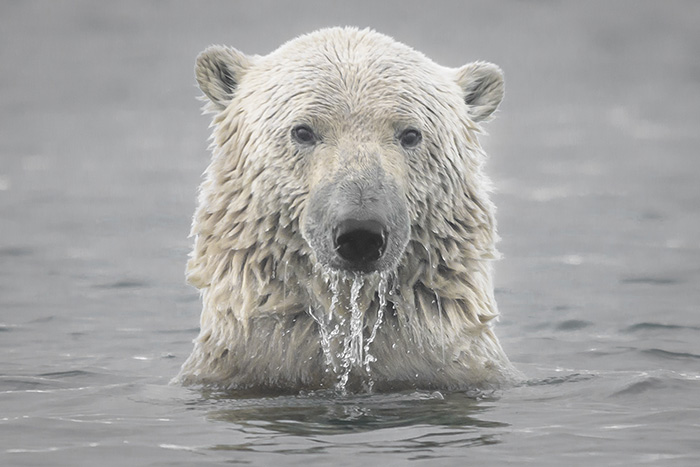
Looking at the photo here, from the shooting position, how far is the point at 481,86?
8.90 m

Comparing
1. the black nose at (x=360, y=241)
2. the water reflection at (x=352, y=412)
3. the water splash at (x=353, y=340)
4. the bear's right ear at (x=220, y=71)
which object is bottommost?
the water reflection at (x=352, y=412)

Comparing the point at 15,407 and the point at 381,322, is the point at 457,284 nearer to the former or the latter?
the point at 381,322

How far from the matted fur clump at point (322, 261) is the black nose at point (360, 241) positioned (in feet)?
0.85

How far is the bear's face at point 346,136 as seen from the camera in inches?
296

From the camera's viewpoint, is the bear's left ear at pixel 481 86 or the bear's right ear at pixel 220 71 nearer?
the bear's right ear at pixel 220 71

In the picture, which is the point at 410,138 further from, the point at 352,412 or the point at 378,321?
the point at 352,412

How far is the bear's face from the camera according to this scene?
7516 mm

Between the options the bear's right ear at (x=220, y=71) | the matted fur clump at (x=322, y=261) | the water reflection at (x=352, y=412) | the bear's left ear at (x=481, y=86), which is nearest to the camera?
the water reflection at (x=352, y=412)

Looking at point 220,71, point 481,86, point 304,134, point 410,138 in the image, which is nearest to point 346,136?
point 304,134

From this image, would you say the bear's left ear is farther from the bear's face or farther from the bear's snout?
the bear's snout

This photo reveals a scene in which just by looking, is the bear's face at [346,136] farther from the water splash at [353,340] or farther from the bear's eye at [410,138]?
the water splash at [353,340]

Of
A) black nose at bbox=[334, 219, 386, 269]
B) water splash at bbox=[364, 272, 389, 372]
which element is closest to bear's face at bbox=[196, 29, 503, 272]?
black nose at bbox=[334, 219, 386, 269]

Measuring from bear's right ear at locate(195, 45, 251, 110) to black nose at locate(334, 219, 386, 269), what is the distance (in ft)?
5.25

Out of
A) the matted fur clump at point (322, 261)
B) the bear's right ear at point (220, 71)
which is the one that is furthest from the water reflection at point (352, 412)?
the bear's right ear at point (220, 71)
